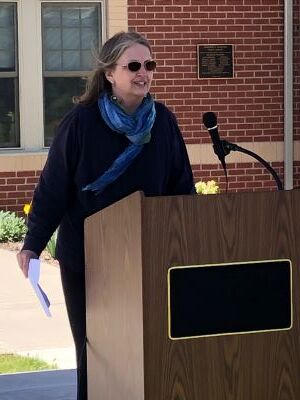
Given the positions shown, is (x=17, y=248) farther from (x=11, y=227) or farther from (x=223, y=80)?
(x=223, y=80)

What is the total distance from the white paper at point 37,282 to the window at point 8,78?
765 cm

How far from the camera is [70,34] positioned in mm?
11266

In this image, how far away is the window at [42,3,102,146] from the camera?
11.2 metres

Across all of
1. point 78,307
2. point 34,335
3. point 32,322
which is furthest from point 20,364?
point 78,307

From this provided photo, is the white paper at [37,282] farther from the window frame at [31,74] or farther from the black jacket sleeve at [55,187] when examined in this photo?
the window frame at [31,74]

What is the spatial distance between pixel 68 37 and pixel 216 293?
8.95 metres

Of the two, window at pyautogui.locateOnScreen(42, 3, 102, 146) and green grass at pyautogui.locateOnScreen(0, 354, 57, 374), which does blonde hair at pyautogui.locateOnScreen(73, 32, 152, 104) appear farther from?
window at pyautogui.locateOnScreen(42, 3, 102, 146)

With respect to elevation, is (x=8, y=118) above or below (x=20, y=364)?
above

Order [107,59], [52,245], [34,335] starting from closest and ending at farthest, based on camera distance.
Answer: [107,59] → [34,335] → [52,245]

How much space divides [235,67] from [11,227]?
3.29m

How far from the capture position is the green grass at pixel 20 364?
238 inches

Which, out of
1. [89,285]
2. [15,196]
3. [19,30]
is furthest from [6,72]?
[89,285]

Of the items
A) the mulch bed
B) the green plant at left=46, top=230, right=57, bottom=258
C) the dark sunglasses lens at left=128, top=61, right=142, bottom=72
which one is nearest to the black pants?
the dark sunglasses lens at left=128, top=61, right=142, bottom=72

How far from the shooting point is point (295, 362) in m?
2.70
